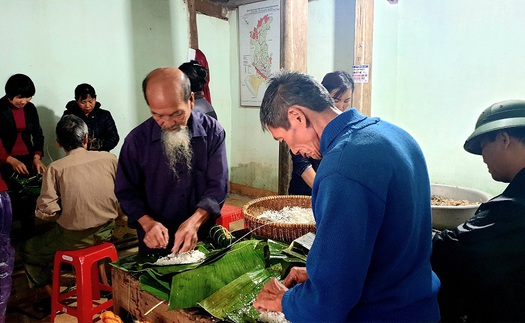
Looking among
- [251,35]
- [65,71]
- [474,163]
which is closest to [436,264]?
[474,163]

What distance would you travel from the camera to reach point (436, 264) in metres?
1.83

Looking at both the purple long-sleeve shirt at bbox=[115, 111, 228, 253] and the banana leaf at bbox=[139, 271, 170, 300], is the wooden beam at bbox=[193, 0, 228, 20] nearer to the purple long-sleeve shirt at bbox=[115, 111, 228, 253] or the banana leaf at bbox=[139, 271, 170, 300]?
the purple long-sleeve shirt at bbox=[115, 111, 228, 253]

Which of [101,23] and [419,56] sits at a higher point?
[101,23]

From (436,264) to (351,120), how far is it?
1.04 meters

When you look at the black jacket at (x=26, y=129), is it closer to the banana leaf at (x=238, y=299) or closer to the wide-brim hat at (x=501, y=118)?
the banana leaf at (x=238, y=299)

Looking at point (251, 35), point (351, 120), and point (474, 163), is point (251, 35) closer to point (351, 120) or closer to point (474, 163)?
point (474, 163)

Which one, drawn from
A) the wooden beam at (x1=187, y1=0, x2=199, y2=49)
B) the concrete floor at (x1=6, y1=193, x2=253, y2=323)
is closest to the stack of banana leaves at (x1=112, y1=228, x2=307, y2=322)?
the concrete floor at (x1=6, y1=193, x2=253, y2=323)

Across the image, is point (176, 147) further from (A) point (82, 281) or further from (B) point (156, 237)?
(A) point (82, 281)

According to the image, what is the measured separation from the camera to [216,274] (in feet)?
5.76

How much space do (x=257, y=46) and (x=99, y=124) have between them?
125 inches

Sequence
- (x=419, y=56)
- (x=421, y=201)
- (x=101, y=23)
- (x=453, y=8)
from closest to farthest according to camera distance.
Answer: (x=421, y=201)
(x=453, y=8)
(x=419, y=56)
(x=101, y=23)

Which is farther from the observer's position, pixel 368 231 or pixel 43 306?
pixel 43 306

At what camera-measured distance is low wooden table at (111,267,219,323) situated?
155 centimetres

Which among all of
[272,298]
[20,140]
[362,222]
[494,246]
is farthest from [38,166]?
[494,246]
